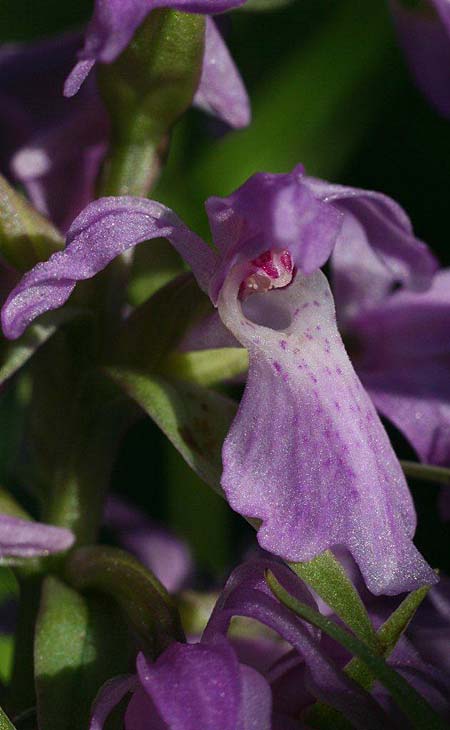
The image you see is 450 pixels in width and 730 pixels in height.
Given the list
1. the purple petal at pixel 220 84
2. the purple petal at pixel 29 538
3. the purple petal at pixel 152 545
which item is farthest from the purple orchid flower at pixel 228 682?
the purple petal at pixel 152 545

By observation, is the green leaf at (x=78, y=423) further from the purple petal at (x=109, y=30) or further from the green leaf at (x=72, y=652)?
the purple petal at (x=109, y=30)

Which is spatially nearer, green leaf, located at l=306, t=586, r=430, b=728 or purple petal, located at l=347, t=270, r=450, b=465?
green leaf, located at l=306, t=586, r=430, b=728

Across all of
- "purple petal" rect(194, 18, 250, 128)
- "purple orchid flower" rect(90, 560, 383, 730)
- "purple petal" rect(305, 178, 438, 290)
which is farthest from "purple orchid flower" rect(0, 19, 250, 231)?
"purple orchid flower" rect(90, 560, 383, 730)

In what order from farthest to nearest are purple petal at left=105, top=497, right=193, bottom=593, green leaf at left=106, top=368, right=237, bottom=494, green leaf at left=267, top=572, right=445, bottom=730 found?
purple petal at left=105, top=497, right=193, bottom=593 → green leaf at left=106, top=368, right=237, bottom=494 → green leaf at left=267, top=572, right=445, bottom=730

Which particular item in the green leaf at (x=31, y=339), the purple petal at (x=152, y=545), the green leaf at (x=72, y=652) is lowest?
the purple petal at (x=152, y=545)

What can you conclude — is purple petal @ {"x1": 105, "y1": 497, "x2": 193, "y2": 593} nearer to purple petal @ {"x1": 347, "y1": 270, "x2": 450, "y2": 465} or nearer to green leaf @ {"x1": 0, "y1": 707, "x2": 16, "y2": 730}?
purple petal @ {"x1": 347, "y1": 270, "x2": 450, "y2": 465}

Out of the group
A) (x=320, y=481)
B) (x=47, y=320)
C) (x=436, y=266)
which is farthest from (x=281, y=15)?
(x=320, y=481)
